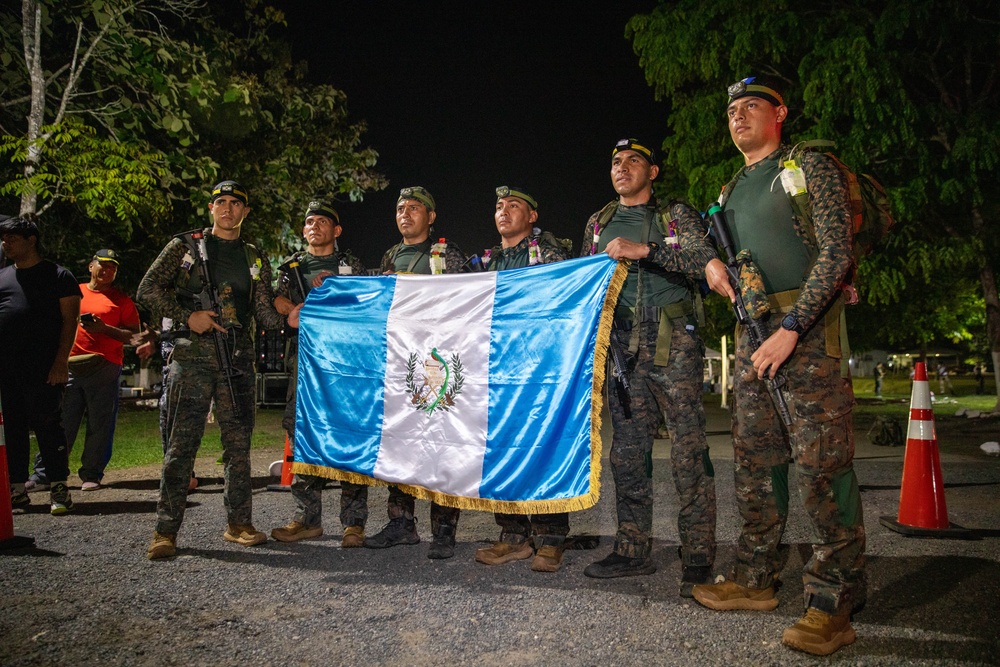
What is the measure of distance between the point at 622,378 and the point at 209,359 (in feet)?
9.13

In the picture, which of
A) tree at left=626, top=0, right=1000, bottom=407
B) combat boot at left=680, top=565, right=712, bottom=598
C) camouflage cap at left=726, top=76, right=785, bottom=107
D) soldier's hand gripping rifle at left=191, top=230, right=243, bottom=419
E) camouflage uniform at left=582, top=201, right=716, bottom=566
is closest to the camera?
camouflage cap at left=726, top=76, right=785, bottom=107

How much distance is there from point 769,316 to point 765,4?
1167cm

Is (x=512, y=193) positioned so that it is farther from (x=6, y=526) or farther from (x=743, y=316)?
(x=6, y=526)

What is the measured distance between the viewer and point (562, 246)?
477 cm

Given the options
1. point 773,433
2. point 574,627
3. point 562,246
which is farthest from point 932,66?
point 574,627

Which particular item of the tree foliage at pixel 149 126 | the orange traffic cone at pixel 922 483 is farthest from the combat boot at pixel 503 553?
the tree foliage at pixel 149 126

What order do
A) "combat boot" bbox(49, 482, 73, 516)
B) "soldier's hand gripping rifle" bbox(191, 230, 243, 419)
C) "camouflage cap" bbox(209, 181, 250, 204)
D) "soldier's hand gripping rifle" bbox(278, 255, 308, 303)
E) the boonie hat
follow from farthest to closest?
1. the boonie hat
2. "combat boot" bbox(49, 482, 73, 516)
3. "soldier's hand gripping rifle" bbox(278, 255, 308, 303)
4. "camouflage cap" bbox(209, 181, 250, 204)
5. "soldier's hand gripping rifle" bbox(191, 230, 243, 419)

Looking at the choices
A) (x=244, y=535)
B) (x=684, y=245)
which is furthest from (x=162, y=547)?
(x=684, y=245)

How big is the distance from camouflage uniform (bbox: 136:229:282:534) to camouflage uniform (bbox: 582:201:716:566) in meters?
2.56

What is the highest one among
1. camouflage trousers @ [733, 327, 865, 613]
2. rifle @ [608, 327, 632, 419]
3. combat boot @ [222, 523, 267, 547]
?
rifle @ [608, 327, 632, 419]

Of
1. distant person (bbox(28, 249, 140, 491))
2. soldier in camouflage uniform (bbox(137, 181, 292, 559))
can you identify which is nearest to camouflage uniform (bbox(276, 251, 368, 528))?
soldier in camouflage uniform (bbox(137, 181, 292, 559))

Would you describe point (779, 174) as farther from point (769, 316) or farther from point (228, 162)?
point (228, 162)

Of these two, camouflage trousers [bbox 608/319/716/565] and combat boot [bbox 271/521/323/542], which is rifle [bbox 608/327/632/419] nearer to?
camouflage trousers [bbox 608/319/716/565]

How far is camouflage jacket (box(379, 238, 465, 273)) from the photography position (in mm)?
4984
